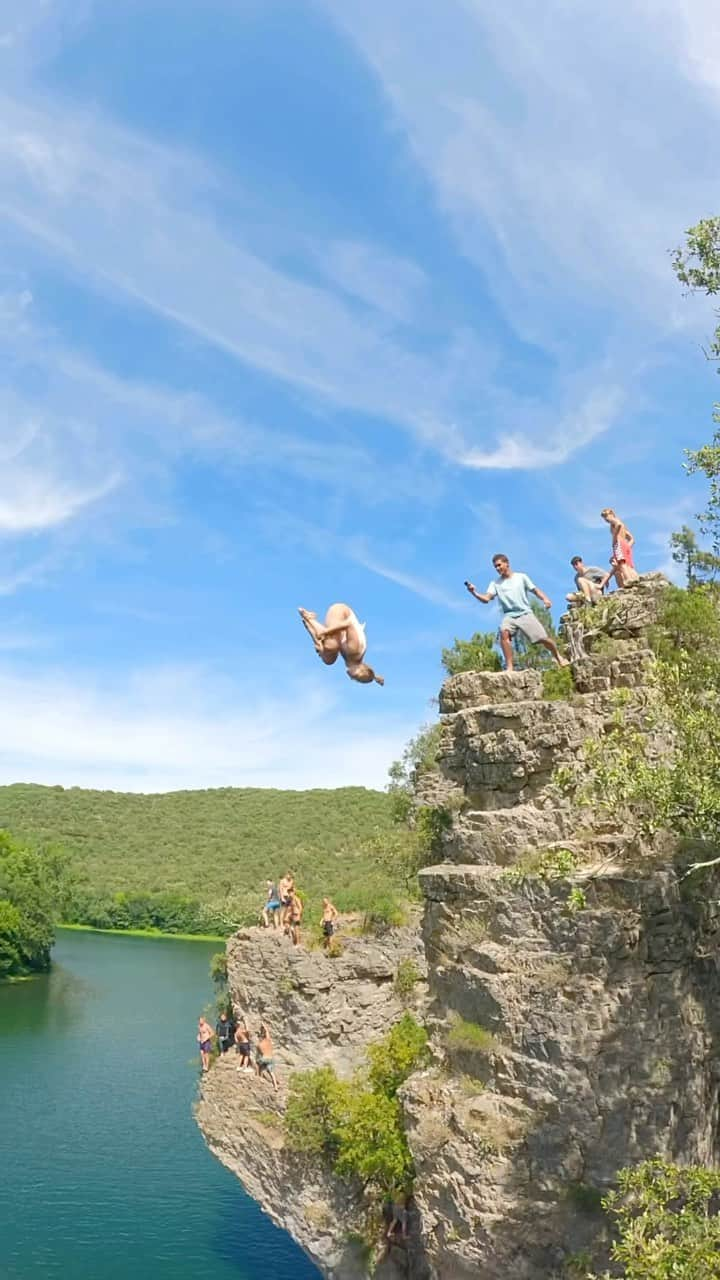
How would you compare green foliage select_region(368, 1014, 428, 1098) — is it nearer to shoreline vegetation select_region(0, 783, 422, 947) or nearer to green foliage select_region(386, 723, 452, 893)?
green foliage select_region(386, 723, 452, 893)

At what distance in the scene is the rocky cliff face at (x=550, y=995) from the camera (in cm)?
942

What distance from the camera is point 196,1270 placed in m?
21.1

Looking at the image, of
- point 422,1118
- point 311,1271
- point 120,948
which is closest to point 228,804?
point 120,948

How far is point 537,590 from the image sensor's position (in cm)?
1153

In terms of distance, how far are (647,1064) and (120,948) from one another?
69.5m

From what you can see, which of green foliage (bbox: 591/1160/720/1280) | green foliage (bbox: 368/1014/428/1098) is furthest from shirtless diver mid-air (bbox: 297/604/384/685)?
green foliage (bbox: 368/1014/428/1098)

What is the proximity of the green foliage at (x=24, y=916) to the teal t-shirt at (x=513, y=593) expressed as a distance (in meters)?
55.5

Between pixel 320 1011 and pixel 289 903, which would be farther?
pixel 289 903

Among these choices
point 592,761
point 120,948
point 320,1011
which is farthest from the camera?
point 120,948

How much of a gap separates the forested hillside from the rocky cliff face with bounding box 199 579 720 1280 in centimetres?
4148

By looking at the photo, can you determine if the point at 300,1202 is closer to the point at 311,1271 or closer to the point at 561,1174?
the point at 311,1271

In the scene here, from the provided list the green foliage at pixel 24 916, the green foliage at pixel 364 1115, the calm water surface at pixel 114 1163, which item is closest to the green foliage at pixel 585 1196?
the green foliage at pixel 364 1115

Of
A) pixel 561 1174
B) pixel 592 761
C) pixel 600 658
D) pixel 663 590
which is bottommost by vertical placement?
pixel 561 1174

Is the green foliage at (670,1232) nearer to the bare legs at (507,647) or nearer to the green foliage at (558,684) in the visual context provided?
the green foliage at (558,684)
